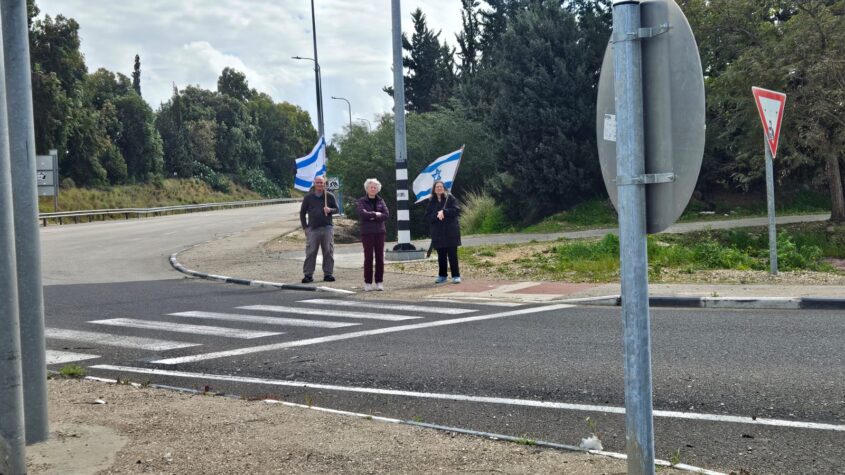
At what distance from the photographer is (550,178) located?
2934 centimetres

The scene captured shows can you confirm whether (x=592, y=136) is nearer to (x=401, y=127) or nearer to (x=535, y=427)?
(x=401, y=127)

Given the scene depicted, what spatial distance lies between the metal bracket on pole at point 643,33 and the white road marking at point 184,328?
7.40 meters

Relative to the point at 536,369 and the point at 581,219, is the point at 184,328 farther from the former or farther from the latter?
the point at 581,219

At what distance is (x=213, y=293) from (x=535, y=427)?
10.1 m

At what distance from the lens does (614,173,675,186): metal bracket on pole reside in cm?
348

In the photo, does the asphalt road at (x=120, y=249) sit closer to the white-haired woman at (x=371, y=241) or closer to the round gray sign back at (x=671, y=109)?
the white-haired woman at (x=371, y=241)

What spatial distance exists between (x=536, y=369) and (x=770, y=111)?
7814 millimetres

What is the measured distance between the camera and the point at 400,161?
19047mm

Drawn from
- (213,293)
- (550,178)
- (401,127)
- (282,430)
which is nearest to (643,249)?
(282,430)

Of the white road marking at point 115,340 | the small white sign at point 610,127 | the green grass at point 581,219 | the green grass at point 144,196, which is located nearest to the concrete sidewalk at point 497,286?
the green grass at point 581,219

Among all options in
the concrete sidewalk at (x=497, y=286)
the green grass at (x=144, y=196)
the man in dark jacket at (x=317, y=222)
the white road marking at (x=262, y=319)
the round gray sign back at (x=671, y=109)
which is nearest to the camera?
the round gray sign back at (x=671, y=109)


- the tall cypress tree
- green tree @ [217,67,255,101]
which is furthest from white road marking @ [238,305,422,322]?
green tree @ [217,67,255,101]

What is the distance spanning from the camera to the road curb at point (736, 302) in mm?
11266

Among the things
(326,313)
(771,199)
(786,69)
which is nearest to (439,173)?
(771,199)
